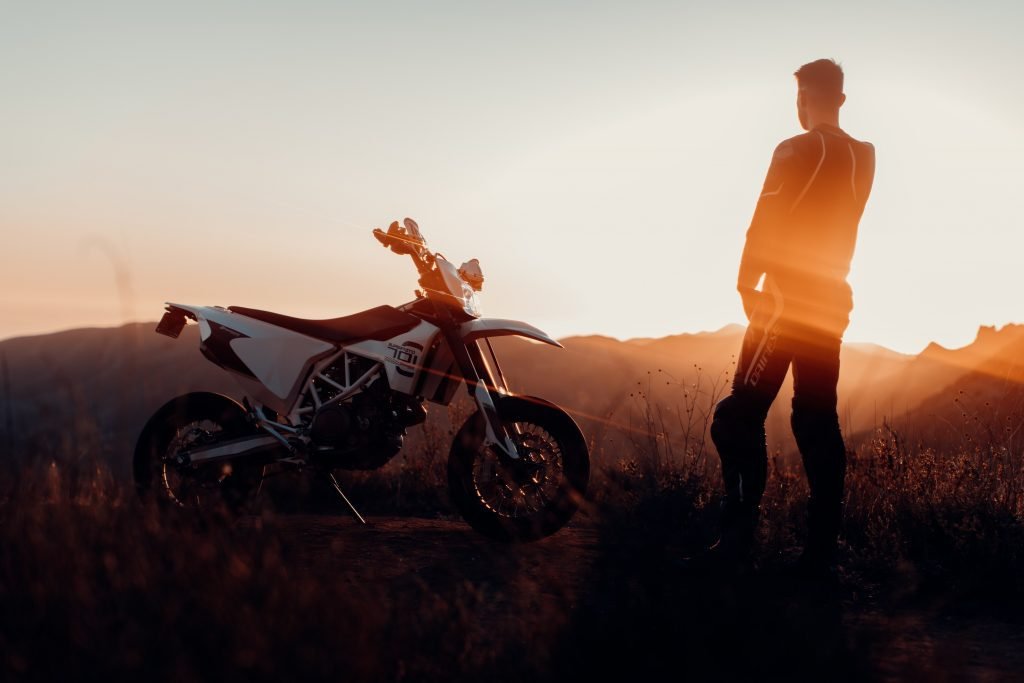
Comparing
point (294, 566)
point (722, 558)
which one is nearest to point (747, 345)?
point (722, 558)

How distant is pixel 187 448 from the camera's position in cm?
582

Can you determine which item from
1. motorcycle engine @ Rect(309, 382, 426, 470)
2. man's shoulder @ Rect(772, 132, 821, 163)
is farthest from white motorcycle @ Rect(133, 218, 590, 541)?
man's shoulder @ Rect(772, 132, 821, 163)

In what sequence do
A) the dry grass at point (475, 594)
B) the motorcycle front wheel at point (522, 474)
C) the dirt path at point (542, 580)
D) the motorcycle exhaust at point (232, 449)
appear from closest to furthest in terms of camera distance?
the dry grass at point (475, 594)
the dirt path at point (542, 580)
the motorcycle front wheel at point (522, 474)
the motorcycle exhaust at point (232, 449)

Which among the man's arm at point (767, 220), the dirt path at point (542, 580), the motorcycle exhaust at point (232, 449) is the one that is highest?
the man's arm at point (767, 220)

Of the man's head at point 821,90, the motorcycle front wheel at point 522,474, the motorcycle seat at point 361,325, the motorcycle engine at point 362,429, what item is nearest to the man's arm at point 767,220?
the man's head at point 821,90

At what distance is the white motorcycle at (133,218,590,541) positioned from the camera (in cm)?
534

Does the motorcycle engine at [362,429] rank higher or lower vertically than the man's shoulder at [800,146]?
lower

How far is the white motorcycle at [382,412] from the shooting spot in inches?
210

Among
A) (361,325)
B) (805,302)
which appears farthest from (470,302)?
(805,302)

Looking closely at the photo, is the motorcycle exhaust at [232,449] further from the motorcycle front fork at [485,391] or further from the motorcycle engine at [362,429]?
the motorcycle front fork at [485,391]

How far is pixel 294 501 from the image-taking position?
681cm

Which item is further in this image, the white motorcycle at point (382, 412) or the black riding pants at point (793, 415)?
the white motorcycle at point (382, 412)

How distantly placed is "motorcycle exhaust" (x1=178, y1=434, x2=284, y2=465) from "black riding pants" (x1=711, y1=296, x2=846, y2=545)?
2565 mm

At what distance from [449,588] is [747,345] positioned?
1.85 metres
